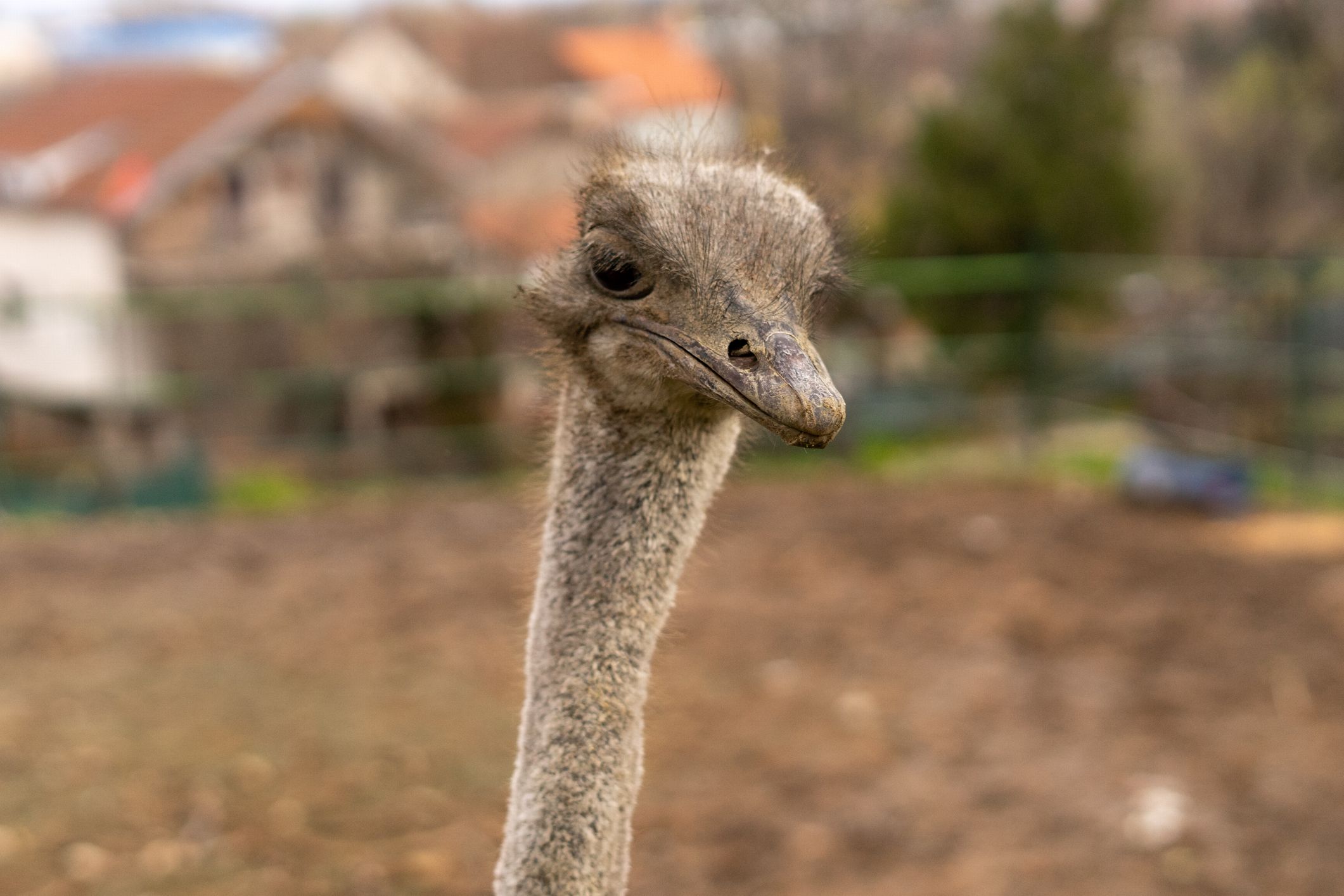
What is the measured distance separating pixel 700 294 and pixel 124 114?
22.4 m

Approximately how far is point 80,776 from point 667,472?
3.49 meters

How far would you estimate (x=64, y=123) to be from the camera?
22656mm

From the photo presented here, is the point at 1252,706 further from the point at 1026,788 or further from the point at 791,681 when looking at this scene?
the point at 791,681

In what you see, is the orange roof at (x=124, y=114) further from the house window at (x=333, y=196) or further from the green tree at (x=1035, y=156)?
the green tree at (x=1035, y=156)

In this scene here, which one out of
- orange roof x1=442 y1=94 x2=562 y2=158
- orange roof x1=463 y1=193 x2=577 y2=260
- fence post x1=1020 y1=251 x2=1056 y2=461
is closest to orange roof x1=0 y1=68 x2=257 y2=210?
orange roof x1=463 y1=193 x2=577 y2=260

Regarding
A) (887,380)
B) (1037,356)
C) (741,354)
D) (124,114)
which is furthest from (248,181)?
(741,354)

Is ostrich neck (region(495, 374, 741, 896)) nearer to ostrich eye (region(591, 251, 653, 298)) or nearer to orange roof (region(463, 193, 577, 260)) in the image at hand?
ostrich eye (region(591, 251, 653, 298))

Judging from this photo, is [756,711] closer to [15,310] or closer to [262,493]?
[262,493]

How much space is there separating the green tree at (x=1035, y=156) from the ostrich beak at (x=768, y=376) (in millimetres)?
8881

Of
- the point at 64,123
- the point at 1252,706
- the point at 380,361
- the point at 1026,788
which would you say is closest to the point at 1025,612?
the point at 1252,706

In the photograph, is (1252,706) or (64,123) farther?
(64,123)

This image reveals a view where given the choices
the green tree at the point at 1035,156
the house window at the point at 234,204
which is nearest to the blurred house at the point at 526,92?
the house window at the point at 234,204

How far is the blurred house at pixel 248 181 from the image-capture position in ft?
55.8

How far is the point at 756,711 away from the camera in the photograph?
4.95 metres
